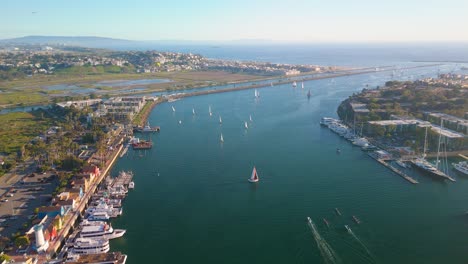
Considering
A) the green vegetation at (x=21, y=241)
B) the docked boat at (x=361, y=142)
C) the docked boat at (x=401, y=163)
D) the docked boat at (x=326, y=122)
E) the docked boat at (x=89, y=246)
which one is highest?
the docked boat at (x=326, y=122)

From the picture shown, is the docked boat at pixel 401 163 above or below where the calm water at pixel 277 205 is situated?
above

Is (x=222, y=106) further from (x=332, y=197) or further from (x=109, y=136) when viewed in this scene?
(x=332, y=197)

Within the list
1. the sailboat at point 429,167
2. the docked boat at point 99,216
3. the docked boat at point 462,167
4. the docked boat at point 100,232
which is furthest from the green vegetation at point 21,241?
the docked boat at point 462,167

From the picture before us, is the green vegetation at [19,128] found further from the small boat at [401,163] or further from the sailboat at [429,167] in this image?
the sailboat at [429,167]

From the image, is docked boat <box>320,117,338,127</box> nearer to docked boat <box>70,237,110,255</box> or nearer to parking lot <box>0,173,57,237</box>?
parking lot <box>0,173,57,237</box>

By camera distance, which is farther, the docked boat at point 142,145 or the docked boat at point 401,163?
the docked boat at point 142,145

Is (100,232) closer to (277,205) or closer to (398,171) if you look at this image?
(277,205)

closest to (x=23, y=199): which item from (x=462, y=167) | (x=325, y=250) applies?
(x=325, y=250)
